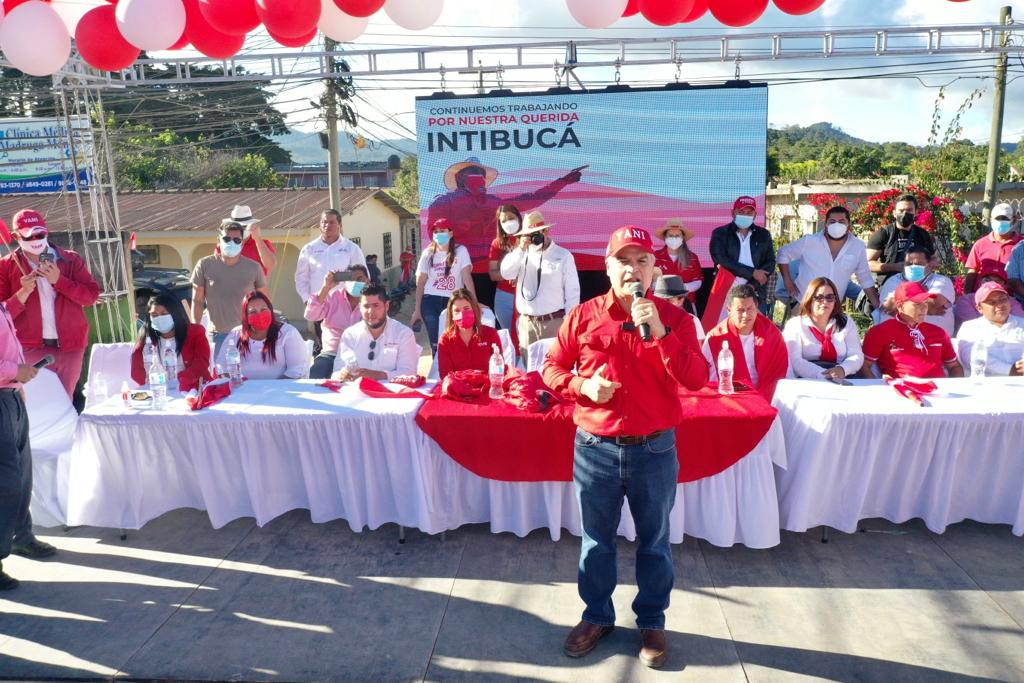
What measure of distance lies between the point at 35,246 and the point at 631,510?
13.1ft

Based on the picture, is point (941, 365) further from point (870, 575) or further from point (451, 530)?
point (451, 530)

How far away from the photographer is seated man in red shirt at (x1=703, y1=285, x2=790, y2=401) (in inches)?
163

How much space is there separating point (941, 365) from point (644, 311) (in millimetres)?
3206

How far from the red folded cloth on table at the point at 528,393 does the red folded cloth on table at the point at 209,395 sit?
1.52m

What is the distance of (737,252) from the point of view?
618 cm

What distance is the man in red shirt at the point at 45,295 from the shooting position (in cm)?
453

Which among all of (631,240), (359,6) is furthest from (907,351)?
(359,6)

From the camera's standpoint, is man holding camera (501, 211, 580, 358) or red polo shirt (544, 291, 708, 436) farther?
man holding camera (501, 211, 580, 358)

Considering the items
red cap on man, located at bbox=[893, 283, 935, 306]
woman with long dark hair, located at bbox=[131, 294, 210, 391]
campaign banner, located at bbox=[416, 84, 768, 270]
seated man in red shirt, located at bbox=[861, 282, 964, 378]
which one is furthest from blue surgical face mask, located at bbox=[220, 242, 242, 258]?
red cap on man, located at bbox=[893, 283, 935, 306]

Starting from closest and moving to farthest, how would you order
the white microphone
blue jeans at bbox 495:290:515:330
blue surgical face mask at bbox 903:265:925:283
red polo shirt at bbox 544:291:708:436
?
1. the white microphone
2. red polo shirt at bbox 544:291:708:436
3. blue surgical face mask at bbox 903:265:925:283
4. blue jeans at bbox 495:290:515:330

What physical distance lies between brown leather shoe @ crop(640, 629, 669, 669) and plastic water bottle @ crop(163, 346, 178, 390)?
303 centimetres

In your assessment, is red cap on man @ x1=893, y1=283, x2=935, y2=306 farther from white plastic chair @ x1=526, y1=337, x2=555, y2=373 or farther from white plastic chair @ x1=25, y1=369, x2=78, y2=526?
white plastic chair @ x1=25, y1=369, x2=78, y2=526

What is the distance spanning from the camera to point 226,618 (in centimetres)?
320

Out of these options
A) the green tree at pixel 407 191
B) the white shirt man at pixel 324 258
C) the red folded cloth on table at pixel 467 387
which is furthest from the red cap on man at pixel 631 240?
the green tree at pixel 407 191
